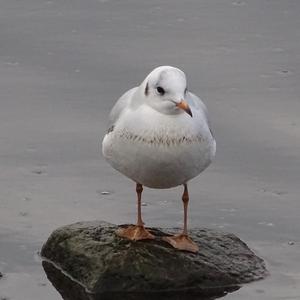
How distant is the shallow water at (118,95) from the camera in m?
8.13

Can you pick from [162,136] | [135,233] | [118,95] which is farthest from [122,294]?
[118,95]

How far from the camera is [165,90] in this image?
7.15 metres

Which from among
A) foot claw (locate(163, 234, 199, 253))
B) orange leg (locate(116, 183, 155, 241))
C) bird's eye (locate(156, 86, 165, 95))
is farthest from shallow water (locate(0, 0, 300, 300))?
bird's eye (locate(156, 86, 165, 95))

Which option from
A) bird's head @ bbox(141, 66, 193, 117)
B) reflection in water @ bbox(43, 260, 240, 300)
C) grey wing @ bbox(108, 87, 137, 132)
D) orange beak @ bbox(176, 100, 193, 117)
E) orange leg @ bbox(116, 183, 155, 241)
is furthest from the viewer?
orange leg @ bbox(116, 183, 155, 241)

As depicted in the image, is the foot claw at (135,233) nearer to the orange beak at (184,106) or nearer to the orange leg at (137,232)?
the orange leg at (137,232)

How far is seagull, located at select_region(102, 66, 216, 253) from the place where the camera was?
23.3ft

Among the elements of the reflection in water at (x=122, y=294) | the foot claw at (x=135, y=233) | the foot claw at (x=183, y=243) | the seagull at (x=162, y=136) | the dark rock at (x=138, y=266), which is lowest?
the reflection in water at (x=122, y=294)

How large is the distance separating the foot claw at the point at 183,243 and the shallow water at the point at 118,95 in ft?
1.25

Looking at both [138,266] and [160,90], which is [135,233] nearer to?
[138,266]

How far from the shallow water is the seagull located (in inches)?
31.8

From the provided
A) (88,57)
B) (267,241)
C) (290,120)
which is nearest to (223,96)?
(290,120)

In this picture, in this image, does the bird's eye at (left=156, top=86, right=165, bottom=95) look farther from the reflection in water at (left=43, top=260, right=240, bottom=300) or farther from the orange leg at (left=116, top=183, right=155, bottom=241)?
the reflection in water at (left=43, top=260, right=240, bottom=300)

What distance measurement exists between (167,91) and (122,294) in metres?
1.17

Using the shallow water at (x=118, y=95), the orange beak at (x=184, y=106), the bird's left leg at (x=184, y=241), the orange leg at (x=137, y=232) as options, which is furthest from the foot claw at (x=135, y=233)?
the orange beak at (x=184, y=106)
